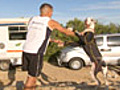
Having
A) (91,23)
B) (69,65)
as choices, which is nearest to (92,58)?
(91,23)

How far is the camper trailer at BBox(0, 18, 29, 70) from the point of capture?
1098 centimetres

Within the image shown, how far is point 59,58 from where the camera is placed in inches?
454

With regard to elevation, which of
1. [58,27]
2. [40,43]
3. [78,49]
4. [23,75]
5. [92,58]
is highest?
[58,27]

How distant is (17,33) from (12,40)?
38 cm

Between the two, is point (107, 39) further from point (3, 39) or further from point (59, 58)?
point (3, 39)

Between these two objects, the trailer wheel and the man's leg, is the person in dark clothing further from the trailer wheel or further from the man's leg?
the trailer wheel

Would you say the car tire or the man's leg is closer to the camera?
the man's leg

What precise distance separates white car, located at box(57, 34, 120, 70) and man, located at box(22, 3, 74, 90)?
22.9 ft

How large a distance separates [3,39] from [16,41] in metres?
0.58

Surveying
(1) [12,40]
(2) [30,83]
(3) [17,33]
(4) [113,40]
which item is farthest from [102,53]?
(2) [30,83]

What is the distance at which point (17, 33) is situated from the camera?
11148 millimetres

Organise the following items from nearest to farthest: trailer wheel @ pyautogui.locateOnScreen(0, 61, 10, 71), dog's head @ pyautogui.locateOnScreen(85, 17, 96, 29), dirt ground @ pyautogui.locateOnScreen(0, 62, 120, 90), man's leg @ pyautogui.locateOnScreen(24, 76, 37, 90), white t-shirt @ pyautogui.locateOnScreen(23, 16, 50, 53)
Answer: white t-shirt @ pyautogui.locateOnScreen(23, 16, 50, 53)
man's leg @ pyautogui.locateOnScreen(24, 76, 37, 90)
dog's head @ pyautogui.locateOnScreen(85, 17, 96, 29)
dirt ground @ pyautogui.locateOnScreen(0, 62, 120, 90)
trailer wheel @ pyautogui.locateOnScreen(0, 61, 10, 71)

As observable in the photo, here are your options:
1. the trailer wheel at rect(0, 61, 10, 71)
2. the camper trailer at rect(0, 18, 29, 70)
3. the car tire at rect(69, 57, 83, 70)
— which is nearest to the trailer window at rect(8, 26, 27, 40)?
the camper trailer at rect(0, 18, 29, 70)

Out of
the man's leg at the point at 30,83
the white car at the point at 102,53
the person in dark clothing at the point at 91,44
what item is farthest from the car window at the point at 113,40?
the man's leg at the point at 30,83
